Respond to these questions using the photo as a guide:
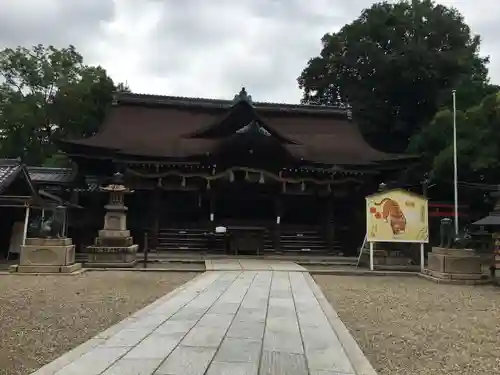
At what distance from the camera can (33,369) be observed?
3.80m

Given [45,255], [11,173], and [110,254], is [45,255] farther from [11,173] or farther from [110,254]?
[11,173]

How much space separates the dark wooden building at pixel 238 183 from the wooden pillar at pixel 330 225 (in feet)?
0.13

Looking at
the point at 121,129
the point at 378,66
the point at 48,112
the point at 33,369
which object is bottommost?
the point at 33,369

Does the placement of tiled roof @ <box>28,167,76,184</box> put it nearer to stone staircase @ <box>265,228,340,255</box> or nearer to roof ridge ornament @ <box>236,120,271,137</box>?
roof ridge ornament @ <box>236,120,271,137</box>

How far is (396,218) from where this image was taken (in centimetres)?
1317

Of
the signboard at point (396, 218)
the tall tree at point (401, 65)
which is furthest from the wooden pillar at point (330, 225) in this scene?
the tall tree at point (401, 65)

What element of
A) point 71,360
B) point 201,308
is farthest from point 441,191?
point 71,360

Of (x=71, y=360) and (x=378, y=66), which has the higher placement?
(x=378, y=66)

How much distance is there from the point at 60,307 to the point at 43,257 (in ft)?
16.9

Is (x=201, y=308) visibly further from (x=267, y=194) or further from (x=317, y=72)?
(x=317, y=72)

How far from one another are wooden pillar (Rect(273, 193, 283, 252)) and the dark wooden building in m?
0.04

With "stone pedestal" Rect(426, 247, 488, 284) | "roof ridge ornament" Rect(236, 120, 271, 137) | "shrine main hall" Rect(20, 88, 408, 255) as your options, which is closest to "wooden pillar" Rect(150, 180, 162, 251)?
"shrine main hall" Rect(20, 88, 408, 255)

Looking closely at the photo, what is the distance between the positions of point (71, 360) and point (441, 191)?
23.2m

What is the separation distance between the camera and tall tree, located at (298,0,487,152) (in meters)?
31.2
